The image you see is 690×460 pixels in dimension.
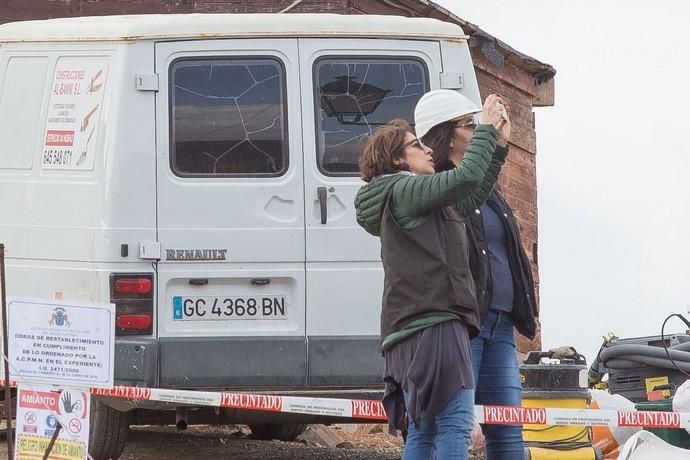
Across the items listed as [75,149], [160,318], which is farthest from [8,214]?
[160,318]

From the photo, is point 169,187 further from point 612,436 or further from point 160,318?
point 612,436

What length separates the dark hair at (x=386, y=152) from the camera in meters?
5.38

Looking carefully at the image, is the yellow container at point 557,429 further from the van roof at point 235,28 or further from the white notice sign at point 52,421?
the white notice sign at point 52,421

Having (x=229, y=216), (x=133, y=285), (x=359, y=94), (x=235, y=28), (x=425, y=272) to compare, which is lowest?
(x=133, y=285)

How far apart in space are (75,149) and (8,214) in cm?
55

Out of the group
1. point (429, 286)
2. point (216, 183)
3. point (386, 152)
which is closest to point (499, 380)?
point (429, 286)

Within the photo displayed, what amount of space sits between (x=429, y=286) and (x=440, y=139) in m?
0.73

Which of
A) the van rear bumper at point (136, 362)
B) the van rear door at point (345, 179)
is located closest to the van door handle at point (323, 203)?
the van rear door at point (345, 179)

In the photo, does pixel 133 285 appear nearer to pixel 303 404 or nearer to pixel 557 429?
pixel 303 404

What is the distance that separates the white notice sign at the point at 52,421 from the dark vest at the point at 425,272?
1396 mm

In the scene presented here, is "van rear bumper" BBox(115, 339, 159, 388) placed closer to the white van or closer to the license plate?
the white van

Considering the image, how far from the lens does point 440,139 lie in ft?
18.6

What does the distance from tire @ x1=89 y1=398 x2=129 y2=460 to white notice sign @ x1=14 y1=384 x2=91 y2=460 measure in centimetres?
198

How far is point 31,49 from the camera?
7922 millimetres
